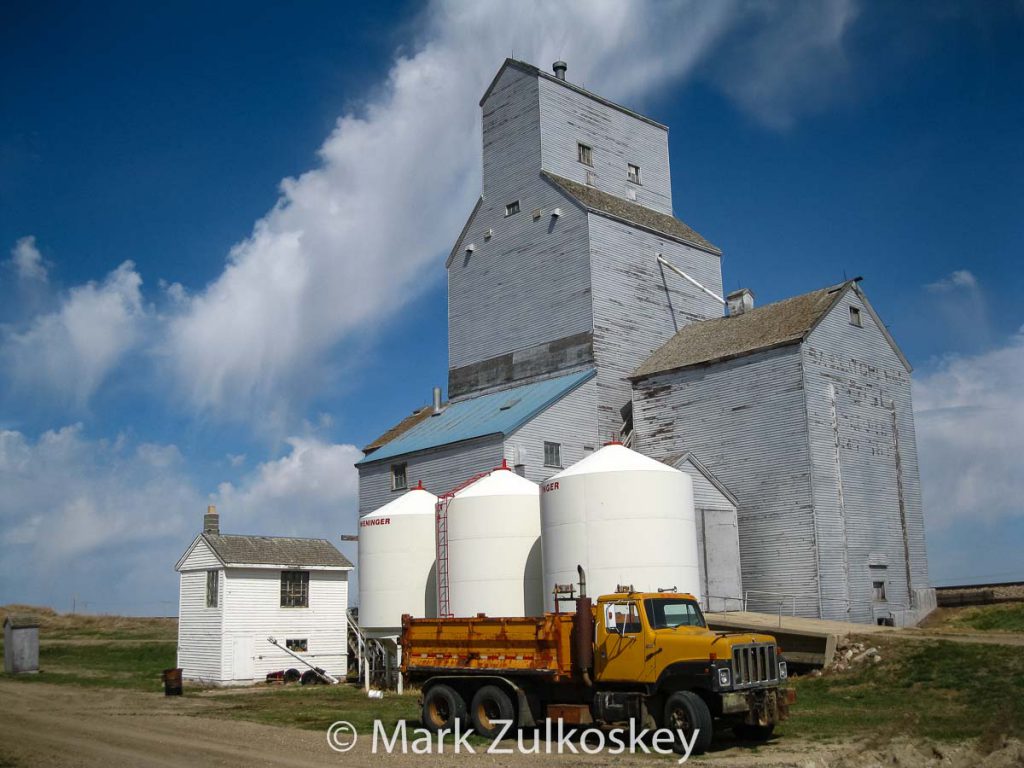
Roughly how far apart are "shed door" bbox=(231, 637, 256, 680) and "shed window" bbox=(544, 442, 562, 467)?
41.0 ft

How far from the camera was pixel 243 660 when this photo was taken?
33375 millimetres

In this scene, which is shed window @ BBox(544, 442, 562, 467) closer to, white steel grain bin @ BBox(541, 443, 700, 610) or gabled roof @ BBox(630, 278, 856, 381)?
gabled roof @ BBox(630, 278, 856, 381)

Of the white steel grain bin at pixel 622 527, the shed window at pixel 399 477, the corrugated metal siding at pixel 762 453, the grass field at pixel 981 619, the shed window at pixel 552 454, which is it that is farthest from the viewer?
the shed window at pixel 399 477

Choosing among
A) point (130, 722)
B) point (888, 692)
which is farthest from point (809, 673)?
point (130, 722)

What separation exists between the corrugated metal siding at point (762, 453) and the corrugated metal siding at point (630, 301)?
3.47 metres

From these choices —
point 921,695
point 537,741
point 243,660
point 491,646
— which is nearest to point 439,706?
point 491,646

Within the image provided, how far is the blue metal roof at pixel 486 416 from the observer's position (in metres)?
37.3

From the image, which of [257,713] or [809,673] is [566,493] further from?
[257,713]

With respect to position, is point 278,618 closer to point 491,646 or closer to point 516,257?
point 491,646

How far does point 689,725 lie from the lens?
16.0 metres

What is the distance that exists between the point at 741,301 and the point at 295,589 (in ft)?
71.2

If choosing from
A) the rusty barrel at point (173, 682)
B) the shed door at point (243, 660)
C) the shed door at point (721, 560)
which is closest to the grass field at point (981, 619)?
the shed door at point (721, 560)

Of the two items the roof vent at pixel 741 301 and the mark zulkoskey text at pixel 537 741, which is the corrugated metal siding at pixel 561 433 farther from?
the mark zulkoskey text at pixel 537 741

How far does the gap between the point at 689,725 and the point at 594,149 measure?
113ft
